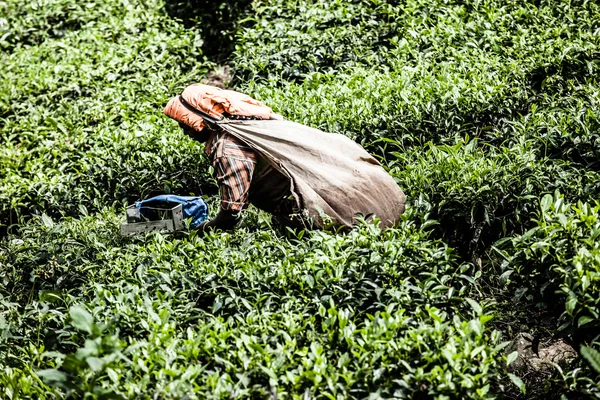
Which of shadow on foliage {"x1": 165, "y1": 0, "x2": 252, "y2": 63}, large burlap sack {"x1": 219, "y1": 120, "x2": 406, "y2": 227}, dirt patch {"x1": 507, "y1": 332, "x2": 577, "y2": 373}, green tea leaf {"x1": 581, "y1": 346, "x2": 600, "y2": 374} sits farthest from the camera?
shadow on foliage {"x1": 165, "y1": 0, "x2": 252, "y2": 63}

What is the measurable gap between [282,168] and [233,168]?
10.7 inches

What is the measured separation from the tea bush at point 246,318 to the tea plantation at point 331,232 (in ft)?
0.04

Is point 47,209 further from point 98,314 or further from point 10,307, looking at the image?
point 98,314

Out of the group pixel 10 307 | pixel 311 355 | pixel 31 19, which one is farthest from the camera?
pixel 31 19

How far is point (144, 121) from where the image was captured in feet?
20.9

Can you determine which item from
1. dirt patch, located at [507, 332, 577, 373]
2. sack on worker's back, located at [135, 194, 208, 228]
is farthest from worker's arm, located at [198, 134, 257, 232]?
dirt patch, located at [507, 332, 577, 373]

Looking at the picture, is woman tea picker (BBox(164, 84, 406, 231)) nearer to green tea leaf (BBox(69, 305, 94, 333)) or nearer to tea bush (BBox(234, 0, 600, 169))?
tea bush (BBox(234, 0, 600, 169))

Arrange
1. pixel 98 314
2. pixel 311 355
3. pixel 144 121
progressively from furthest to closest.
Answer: pixel 144 121 → pixel 98 314 → pixel 311 355

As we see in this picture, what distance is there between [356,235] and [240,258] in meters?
0.62

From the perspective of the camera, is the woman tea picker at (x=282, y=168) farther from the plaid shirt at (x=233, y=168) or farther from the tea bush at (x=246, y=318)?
the tea bush at (x=246, y=318)

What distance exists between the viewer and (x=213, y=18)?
8352 mm

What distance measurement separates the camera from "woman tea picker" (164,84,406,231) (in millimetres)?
4090

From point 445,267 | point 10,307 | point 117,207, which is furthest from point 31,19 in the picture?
point 445,267

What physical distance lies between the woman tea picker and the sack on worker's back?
0.20 m
